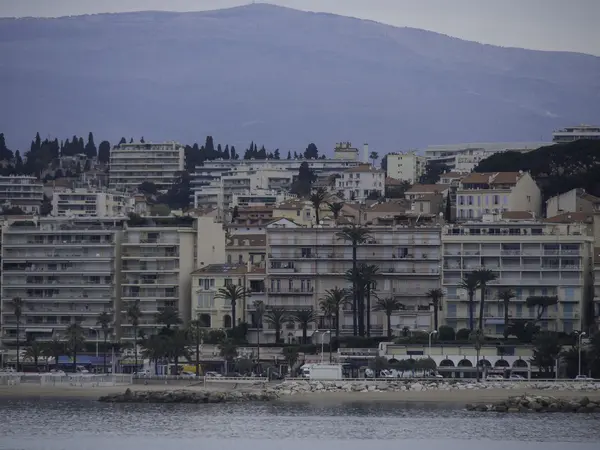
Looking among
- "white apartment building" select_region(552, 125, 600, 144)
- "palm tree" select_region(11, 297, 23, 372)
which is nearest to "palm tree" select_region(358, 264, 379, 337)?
"palm tree" select_region(11, 297, 23, 372)

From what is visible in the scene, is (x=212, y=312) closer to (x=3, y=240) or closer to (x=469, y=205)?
(x=3, y=240)

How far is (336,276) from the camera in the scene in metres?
102

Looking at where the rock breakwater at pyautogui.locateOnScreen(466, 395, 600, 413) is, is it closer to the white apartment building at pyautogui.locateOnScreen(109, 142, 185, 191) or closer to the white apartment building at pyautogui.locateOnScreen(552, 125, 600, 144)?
the white apartment building at pyautogui.locateOnScreen(552, 125, 600, 144)

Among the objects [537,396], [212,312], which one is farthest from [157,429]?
[212,312]

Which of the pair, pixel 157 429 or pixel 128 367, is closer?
pixel 157 429

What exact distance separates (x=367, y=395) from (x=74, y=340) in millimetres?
19383

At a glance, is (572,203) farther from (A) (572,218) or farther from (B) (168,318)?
(B) (168,318)

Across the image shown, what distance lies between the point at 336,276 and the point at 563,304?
1366 cm

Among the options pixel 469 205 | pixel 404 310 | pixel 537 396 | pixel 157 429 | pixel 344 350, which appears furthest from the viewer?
pixel 469 205

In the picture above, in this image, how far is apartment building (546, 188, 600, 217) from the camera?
393 feet

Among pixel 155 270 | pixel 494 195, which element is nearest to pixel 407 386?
pixel 155 270

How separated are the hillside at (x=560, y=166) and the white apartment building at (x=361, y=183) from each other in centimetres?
1871

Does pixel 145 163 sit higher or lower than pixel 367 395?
higher

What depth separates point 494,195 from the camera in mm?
122812
